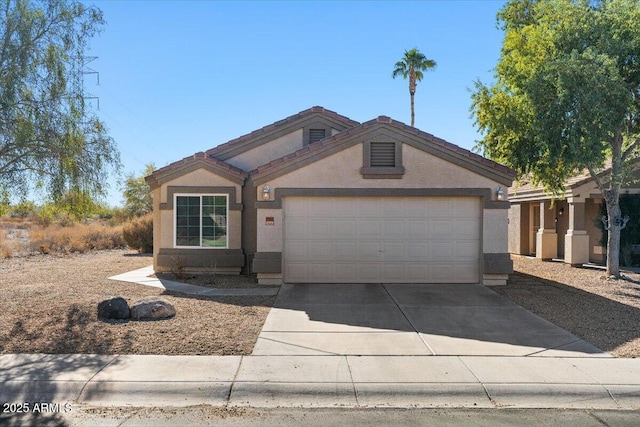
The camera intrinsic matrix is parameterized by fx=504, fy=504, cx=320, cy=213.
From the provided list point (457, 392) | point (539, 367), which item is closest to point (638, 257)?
point (539, 367)

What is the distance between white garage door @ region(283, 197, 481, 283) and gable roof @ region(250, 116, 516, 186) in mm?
866

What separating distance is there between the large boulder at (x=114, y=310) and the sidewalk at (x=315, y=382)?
2072 mm

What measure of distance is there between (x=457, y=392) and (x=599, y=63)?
9775 millimetres

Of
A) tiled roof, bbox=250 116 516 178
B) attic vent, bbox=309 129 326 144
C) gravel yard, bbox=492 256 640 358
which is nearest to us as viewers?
gravel yard, bbox=492 256 640 358

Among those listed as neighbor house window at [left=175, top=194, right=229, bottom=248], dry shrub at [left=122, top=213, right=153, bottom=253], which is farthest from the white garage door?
dry shrub at [left=122, top=213, right=153, bottom=253]

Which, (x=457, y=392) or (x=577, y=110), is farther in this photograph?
(x=577, y=110)

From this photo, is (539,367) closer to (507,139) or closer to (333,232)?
(333,232)

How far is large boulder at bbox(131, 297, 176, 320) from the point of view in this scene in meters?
9.26

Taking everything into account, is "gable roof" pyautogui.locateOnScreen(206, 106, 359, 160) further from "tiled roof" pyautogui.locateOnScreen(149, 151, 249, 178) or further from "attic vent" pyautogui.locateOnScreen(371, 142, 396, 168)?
"attic vent" pyautogui.locateOnScreen(371, 142, 396, 168)

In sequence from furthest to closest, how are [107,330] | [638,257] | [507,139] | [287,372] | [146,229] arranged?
1. [146,229]
2. [638,257]
3. [507,139]
4. [107,330]
5. [287,372]

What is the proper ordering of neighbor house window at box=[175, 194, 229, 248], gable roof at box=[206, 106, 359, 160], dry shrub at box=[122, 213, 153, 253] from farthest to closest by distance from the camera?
1. dry shrub at box=[122, 213, 153, 253]
2. gable roof at box=[206, 106, 359, 160]
3. neighbor house window at box=[175, 194, 229, 248]

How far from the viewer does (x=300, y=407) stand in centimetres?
573

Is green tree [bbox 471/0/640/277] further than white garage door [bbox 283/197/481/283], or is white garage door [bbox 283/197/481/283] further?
white garage door [bbox 283/197/481/283]

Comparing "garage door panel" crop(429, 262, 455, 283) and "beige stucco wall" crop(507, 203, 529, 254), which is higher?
"beige stucco wall" crop(507, 203, 529, 254)
